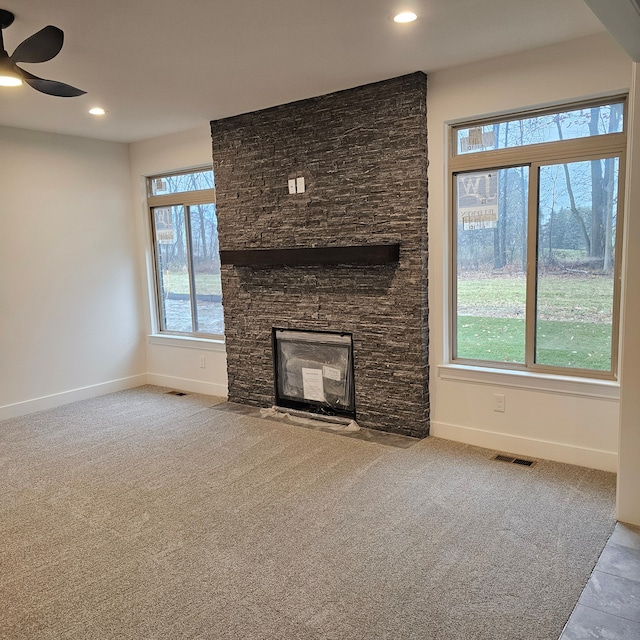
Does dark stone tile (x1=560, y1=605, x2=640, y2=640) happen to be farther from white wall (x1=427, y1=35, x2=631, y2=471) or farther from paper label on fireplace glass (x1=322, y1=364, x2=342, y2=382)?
paper label on fireplace glass (x1=322, y1=364, x2=342, y2=382)

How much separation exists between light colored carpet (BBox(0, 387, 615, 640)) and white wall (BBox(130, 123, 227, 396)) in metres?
1.41

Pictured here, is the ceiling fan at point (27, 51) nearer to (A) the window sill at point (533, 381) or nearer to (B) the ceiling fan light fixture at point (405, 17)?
(B) the ceiling fan light fixture at point (405, 17)

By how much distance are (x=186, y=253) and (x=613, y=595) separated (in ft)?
15.6

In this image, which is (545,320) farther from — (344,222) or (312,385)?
(312,385)

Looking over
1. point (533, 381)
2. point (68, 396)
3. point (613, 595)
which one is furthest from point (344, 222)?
point (68, 396)

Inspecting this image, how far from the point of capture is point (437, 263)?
3895 mm

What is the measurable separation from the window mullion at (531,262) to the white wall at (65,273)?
14.1 ft

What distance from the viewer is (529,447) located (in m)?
3.65

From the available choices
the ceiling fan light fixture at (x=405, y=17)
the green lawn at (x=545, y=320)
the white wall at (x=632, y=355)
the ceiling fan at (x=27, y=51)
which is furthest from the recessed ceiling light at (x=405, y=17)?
the green lawn at (x=545, y=320)

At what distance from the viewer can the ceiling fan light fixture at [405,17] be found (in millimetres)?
2740

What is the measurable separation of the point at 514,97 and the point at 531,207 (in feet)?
2.36

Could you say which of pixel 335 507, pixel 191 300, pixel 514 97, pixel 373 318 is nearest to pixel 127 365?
pixel 191 300

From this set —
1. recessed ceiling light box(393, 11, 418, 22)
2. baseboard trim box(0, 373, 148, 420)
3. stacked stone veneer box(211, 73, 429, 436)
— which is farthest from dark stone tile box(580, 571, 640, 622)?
baseboard trim box(0, 373, 148, 420)

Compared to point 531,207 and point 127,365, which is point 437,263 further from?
point 127,365
